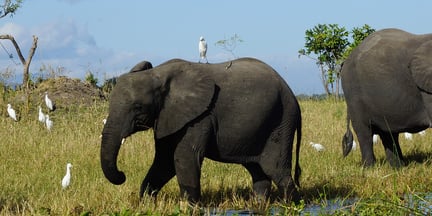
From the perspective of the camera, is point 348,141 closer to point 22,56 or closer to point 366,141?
point 366,141

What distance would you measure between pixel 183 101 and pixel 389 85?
12.0ft

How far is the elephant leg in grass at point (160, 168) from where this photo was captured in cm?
723

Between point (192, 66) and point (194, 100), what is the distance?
36 cm

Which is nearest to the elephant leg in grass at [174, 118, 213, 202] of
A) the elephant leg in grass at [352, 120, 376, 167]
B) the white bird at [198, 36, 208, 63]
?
the elephant leg in grass at [352, 120, 376, 167]

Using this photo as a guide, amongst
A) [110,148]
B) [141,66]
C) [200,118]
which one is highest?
[141,66]

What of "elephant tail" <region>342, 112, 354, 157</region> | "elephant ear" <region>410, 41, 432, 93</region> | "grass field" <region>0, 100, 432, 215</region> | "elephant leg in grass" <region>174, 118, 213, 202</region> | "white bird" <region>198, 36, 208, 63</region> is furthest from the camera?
"white bird" <region>198, 36, 208, 63</region>

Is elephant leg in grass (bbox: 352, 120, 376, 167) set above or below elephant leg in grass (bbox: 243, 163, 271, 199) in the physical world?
below

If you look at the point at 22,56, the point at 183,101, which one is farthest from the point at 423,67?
the point at 22,56

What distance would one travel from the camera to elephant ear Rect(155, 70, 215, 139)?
685 cm

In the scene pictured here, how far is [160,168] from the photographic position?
7355 millimetres

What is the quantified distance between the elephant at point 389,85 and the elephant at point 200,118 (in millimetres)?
2592

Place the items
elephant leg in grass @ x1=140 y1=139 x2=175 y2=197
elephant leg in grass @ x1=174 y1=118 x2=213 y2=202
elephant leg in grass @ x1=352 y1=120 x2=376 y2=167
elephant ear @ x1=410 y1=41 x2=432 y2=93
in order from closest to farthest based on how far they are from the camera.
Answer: elephant leg in grass @ x1=174 y1=118 x2=213 y2=202 → elephant leg in grass @ x1=140 y1=139 x2=175 y2=197 → elephant ear @ x1=410 y1=41 x2=432 y2=93 → elephant leg in grass @ x1=352 y1=120 x2=376 y2=167

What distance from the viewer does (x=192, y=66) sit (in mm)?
7117

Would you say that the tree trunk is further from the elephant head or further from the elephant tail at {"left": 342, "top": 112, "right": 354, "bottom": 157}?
the elephant head
